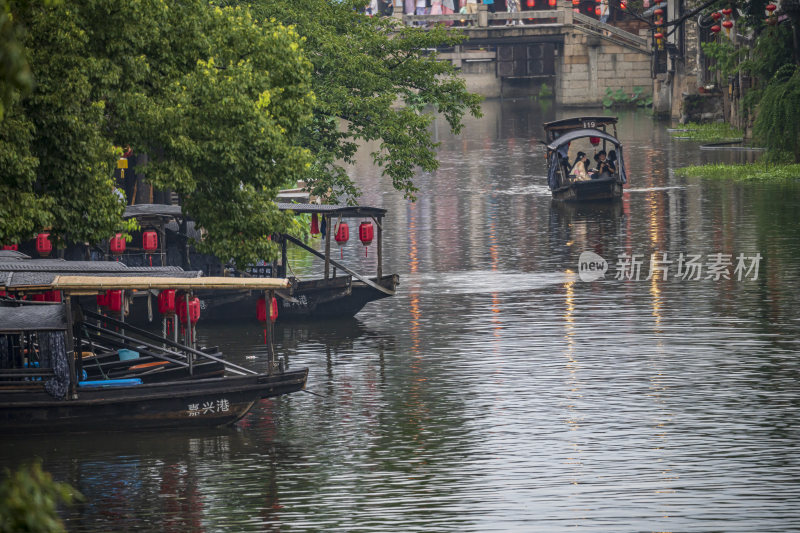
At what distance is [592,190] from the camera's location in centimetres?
4975

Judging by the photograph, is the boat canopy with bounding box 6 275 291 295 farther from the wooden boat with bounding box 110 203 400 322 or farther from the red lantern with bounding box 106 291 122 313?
the wooden boat with bounding box 110 203 400 322

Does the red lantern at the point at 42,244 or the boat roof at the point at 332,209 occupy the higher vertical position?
the boat roof at the point at 332,209

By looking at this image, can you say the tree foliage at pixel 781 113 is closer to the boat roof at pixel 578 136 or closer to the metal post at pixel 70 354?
the boat roof at pixel 578 136

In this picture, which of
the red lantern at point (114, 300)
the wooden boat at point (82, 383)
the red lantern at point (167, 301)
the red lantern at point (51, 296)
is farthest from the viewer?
the red lantern at point (114, 300)

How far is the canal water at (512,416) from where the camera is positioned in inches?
634

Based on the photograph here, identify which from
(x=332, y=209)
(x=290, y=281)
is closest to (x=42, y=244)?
(x=290, y=281)

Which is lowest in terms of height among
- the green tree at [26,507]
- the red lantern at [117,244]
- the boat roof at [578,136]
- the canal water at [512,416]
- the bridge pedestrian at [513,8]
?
the canal water at [512,416]

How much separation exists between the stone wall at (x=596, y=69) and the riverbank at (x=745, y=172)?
1892 inches

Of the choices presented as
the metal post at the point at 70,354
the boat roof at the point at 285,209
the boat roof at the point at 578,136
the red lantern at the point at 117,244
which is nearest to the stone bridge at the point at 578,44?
the boat roof at the point at 578,136

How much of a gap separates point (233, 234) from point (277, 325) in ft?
21.9

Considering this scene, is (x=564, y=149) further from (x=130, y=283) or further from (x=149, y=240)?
(x=130, y=283)

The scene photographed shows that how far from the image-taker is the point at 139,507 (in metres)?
16.5

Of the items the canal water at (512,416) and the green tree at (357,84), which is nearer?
the canal water at (512,416)

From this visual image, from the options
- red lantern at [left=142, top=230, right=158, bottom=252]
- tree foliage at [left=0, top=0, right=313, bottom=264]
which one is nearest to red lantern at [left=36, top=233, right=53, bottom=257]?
red lantern at [left=142, top=230, right=158, bottom=252]
